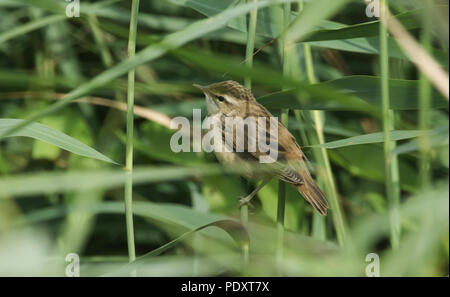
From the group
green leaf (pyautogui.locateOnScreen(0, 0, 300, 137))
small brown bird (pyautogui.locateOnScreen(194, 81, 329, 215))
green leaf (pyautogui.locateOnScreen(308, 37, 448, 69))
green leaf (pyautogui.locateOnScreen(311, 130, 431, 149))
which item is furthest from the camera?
small brown bird (pyautogui.locateOnScreen(194, 81, 329, 215))

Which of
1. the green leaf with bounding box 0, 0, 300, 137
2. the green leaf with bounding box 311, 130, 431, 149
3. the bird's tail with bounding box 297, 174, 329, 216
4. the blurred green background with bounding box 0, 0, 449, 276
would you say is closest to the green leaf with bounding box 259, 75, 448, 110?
the blurred green background with bounding box 0, 0, 449, 276

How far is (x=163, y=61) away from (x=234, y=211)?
1.42 meters

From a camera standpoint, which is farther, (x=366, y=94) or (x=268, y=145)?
(x=268, y=145)

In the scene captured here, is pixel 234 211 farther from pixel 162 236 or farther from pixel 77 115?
pixel 77 115

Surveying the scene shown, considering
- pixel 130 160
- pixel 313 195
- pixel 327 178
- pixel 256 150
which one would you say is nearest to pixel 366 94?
pixel 327 178

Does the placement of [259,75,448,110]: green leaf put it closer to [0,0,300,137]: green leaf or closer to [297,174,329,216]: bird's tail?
[297,174,329,216]: bird's tail

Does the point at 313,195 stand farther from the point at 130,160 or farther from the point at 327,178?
the point at 130,160

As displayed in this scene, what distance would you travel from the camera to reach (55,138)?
181cm

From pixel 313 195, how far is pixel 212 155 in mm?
718

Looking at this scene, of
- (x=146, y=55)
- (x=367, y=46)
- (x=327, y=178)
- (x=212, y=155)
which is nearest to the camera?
(x=146, y=55)

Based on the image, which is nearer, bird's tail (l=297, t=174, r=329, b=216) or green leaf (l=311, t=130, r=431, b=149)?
green leaf (l=311, t=130, r=431, b=149)

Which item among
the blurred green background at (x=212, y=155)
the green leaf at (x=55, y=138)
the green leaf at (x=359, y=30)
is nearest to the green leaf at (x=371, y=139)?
the blurred green background at (x=212, y=155)

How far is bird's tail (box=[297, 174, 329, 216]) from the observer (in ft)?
7.64

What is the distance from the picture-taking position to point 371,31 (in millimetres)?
1844
